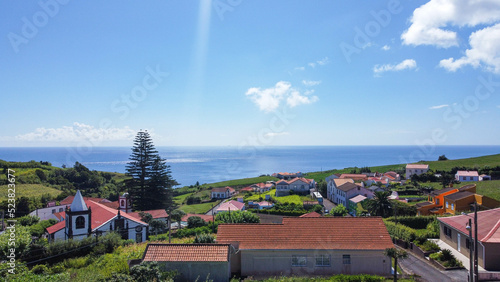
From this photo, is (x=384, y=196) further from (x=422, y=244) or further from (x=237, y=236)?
(x=237, y=236)

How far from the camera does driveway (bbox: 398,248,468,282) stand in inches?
622

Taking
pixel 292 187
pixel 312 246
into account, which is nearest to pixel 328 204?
pixel 292 187

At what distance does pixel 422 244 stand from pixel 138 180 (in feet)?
135

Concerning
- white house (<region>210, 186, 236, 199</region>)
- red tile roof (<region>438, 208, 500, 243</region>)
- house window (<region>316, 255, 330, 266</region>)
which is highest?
red tile roof (<region>438, 208, 500, 243</region>)

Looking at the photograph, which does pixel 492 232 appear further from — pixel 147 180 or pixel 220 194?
pixel 220 194

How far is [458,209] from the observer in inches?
1236

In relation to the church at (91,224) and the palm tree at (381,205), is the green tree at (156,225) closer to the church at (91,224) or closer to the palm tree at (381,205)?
the church at (91,224)

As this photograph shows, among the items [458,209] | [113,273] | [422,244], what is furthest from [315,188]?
[113,273]

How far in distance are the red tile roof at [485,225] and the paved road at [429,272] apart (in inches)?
104

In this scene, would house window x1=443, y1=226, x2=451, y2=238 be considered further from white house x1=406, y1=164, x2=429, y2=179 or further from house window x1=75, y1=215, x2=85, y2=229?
white house x1=406, y1=164, x2=429, y2=179

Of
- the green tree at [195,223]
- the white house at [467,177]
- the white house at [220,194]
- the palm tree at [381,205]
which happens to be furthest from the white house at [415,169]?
the green tree at [195,223]

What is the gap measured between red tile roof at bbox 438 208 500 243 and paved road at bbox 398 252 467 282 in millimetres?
2654

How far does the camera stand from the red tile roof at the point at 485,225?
17.7 meters

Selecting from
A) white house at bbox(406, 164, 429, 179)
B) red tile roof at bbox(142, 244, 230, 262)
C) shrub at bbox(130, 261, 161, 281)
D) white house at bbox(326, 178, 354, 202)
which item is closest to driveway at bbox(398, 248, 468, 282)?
red tile roof at bbox(142, 244, 230, 262)
